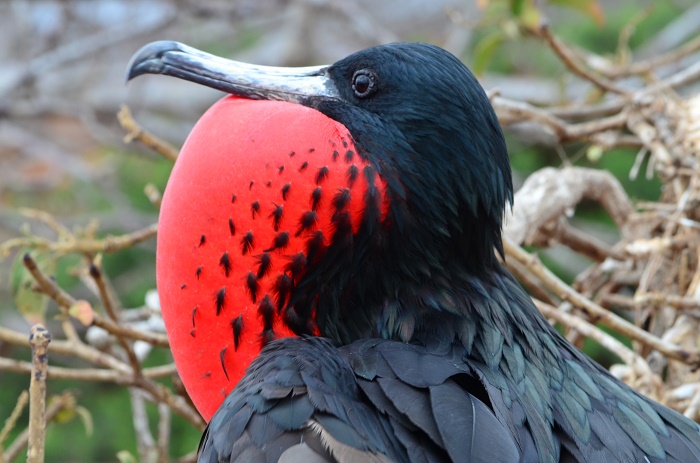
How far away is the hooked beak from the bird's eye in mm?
32

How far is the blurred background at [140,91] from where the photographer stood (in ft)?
11.5

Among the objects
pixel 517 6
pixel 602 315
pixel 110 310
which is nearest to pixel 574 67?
pixel 517 6

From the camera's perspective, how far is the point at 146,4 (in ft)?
16.1

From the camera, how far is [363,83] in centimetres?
140

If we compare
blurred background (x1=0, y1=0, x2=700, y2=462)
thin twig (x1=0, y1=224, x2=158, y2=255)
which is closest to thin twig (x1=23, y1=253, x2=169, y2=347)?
thin twig (x1=0, y1=224, x2=158, y2=255)

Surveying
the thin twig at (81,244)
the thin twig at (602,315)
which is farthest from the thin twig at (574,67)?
the thin twig at (81,244)

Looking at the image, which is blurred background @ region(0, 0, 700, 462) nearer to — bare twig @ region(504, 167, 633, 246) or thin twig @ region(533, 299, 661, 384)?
bare twig @ region(504, 167, 633, 246)

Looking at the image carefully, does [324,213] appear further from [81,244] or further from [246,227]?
[81,244]

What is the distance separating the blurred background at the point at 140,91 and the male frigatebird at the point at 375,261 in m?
1.15

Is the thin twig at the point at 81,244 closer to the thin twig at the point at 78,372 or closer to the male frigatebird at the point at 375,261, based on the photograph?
the thin twig at the point at 78,372

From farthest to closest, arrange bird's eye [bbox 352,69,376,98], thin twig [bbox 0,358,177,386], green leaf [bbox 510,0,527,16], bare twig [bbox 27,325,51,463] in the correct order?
green leaf [bbox 510,0,527,16] < thin twig [bbox 0,358,177,386] < bird's eye [bbox 352,69,376,98] < bare twig [bbox 27,325,51,463]

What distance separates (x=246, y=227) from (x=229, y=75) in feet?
0.83

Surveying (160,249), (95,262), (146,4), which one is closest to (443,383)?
(160,249)

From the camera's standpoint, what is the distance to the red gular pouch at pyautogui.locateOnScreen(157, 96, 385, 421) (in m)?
1.27
